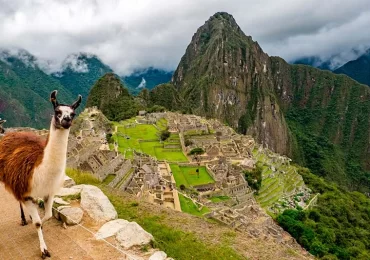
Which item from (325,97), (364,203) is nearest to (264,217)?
(364,203)

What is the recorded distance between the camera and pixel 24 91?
37.7 metres

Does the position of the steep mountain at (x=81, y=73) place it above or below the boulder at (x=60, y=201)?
above

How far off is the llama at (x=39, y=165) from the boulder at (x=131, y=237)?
882mm

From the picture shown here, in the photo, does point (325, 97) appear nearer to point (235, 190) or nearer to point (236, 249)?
point (235, 190)

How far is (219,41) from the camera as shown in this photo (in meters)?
116

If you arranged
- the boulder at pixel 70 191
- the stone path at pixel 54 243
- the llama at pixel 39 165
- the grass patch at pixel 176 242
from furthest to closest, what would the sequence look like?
1. the boulder at pixel 70 191
2. the grass patch at pixel 176 242
3. the stone path at pixel 54 243
4. the llama at pixel 39 165

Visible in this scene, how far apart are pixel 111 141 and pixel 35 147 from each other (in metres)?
26.7

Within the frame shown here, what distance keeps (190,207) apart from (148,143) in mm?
16999

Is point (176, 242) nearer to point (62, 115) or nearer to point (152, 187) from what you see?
point (62, 115)

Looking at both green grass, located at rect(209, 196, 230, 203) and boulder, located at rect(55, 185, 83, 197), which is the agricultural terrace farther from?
boulder, located at rect(55, 185, 83, 197)

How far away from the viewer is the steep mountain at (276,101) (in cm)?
10244

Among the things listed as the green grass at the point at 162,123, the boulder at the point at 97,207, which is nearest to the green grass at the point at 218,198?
the boulder at the point at 97,207

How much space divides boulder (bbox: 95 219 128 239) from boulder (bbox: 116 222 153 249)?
100 mm

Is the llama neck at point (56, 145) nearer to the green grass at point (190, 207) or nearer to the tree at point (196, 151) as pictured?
the green grass at point (190, 207)
